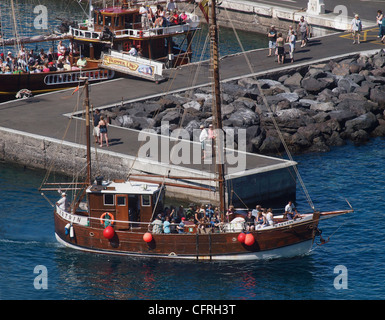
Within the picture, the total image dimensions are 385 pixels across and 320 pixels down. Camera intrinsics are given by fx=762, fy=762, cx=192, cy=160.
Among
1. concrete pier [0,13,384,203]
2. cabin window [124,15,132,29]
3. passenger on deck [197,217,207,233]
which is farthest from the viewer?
cabin window [124,15,132,29]

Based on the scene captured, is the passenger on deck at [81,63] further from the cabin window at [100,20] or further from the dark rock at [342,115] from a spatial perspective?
the dark rock at [342,115]

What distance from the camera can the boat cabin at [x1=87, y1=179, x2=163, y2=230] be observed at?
32.9 m

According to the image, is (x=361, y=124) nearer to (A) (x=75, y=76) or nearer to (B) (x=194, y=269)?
(A) (x=75, y=76)

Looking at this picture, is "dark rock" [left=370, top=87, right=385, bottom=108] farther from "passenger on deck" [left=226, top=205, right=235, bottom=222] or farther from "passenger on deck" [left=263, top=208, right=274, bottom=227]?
"passenger on deck" [left=263, top=208, right=274, bottom=227]

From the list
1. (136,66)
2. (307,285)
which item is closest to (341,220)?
(307,285)

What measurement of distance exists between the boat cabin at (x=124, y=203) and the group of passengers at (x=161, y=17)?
77.9 ft

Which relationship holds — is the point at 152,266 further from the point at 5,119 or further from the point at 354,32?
the point at 354,32

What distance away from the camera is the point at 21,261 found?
32844 mm

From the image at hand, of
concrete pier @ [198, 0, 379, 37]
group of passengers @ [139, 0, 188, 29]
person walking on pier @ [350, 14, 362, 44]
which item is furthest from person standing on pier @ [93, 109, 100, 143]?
concrete pier @ [198, 0, 379, 37]

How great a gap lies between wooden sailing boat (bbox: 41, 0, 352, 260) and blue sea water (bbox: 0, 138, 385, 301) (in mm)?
480

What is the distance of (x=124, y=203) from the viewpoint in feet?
108

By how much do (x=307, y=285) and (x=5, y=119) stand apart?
22.4 metres

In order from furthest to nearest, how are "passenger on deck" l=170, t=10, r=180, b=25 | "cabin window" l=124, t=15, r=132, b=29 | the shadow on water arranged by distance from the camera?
"passenger on deck" l=170, t=10, r=180, b=25
"cabin window" l=124, t=15, r=132, b=29
the shadow on water

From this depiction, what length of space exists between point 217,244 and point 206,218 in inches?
53.2
